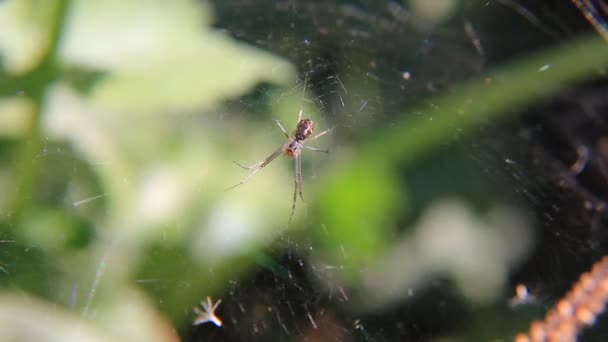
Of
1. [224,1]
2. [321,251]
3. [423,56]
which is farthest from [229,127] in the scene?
[423,56]

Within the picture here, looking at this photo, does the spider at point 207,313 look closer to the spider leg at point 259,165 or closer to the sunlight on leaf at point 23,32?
the spider leg at point 259,165

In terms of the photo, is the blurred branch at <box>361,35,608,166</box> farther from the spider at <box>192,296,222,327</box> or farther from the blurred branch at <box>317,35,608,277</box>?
the spider at <box>192,296,222,327</box>

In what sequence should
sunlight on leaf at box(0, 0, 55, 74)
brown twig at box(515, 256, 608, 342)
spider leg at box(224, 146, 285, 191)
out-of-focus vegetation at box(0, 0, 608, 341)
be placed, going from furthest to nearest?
spider leg at box(224, 146, 285, 191)
sunlight on leaf at box(0, 0, 55, 74)
out-of-focus vegetation at box(0, 0, 608, 341)
brown twig at box(515, 256, 608, 342)

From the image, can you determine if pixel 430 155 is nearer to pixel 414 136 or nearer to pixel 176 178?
pixel 414 136

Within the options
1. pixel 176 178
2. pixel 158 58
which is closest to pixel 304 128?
pixel 176 178

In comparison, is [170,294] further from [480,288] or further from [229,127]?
[480,288]

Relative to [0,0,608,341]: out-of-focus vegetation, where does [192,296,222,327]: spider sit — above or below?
below

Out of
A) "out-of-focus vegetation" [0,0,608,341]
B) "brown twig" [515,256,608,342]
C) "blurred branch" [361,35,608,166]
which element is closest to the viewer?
"brown twig" [515,256,608,342]

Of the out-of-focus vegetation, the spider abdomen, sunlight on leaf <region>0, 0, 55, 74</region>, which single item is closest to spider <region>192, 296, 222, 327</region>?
the out-of-focus vegetation
